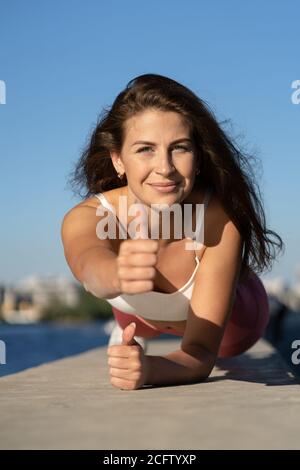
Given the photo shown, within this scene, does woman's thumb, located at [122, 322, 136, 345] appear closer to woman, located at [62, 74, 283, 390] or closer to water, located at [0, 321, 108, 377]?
woman, located at [62, 74, 283, 390]

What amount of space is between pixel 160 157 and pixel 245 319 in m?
1.48

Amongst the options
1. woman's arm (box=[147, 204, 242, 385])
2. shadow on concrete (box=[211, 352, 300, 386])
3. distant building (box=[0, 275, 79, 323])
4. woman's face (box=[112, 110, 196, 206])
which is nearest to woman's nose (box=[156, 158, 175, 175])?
woman's face (box=[112, 110, 196, 206])

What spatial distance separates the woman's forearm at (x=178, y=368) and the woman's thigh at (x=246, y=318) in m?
0.92

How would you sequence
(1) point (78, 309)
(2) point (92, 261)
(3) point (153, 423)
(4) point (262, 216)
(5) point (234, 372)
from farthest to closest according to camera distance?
(1) point (78, 309) < (5) point (234, 372) < (4) point (262, 216) < (2) point (92, 261) < (3) point (153, 423)

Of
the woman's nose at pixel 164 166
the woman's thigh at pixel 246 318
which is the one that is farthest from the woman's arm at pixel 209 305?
the woman's thigh at pixel 246 318

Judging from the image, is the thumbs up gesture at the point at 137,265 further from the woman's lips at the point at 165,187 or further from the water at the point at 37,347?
the water at the point at 37,347

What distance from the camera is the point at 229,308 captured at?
3.13 meters

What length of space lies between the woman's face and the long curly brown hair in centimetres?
8

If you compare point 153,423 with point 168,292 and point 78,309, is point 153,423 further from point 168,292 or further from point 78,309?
point 78,309

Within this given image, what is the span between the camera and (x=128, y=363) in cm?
266

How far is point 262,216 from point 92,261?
3.91 ft
